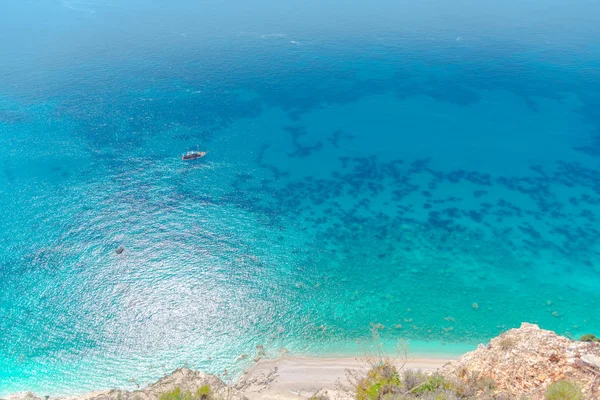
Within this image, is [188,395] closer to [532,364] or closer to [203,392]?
[203,392]

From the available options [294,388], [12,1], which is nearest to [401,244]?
[294,388]

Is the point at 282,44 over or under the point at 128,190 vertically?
over

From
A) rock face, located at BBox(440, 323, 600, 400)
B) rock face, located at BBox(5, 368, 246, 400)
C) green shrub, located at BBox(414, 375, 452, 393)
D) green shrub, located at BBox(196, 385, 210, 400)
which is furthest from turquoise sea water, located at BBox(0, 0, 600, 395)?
green shrub, located at BBox(414, 375, 452, 393)

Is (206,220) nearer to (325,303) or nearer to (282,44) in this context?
(325,303)

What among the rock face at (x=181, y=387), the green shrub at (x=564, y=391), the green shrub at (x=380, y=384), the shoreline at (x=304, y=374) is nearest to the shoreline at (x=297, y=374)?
the shoreline at (x=304, y=374)

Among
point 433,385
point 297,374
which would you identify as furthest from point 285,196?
point 433,385

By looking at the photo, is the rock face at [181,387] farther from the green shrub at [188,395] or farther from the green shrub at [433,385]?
the green shrub at [433,385]
